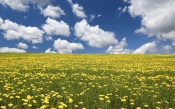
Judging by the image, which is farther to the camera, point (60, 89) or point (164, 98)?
point (60, 89)

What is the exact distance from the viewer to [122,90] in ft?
34.0

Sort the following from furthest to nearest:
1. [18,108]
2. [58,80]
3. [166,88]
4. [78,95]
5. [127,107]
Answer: [58,80] → [166,88] → [78,95] → [127,107] → [18,108]

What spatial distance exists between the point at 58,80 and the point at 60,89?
2383 mm

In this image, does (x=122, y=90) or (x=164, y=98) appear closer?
(x=164, y=98)

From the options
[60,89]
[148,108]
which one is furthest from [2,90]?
[148,108]

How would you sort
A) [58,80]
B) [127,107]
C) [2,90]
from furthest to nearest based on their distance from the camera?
[58,80], [2,90], [127,107]

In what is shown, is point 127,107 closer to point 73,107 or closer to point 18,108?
point 73,107

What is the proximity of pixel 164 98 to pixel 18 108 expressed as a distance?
15.3ft

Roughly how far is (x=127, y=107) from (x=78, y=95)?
65.0 inches

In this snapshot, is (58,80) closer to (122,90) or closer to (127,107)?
(122,90)

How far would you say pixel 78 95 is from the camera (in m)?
8.91

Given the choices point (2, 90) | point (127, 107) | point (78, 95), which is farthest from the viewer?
point (2, 90)

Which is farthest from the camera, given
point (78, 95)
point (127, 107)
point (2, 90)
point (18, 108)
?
point (2, 90)

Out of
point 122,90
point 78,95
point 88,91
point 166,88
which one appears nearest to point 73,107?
point 78,95
